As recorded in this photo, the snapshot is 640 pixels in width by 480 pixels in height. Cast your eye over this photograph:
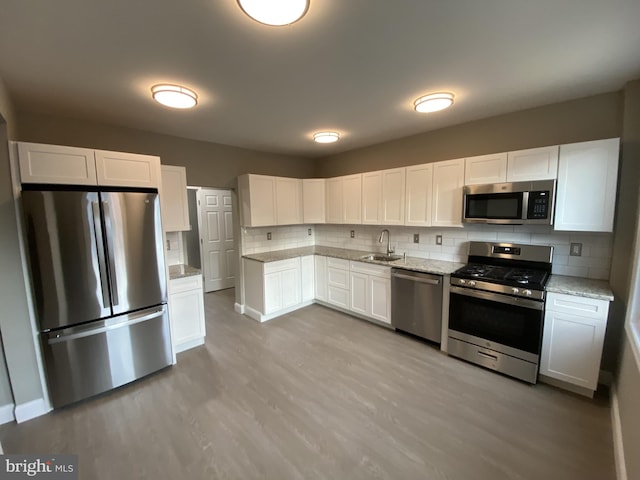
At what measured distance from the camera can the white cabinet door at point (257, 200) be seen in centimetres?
391

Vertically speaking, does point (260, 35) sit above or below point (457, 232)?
above

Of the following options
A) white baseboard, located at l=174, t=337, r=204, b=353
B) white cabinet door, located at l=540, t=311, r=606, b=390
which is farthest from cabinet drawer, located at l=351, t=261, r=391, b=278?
white baseboard, located at l=174, t=337, r=204, b=353

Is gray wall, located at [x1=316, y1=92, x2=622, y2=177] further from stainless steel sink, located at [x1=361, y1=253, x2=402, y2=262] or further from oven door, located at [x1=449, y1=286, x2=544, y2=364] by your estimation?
oven door, located at [x1=449, y1=286, x2=544, y2=364]

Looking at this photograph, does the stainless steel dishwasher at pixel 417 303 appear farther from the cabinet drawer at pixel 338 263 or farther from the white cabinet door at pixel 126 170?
the white cabinet door at pixel 126 170

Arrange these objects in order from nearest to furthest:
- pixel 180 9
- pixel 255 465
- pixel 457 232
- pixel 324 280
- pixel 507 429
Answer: pixel 180 9 → pixel 255 465 → pixel 507 429 → pixel 457 232 → pixel 324 280

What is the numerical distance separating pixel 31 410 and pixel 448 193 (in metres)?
4.44

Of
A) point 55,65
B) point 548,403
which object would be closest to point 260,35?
point 55,65

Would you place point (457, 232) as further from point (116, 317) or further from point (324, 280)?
point (116, 317)

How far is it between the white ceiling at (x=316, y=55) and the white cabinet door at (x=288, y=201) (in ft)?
5.01

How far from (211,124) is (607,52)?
344cm

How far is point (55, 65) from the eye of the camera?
1.83m

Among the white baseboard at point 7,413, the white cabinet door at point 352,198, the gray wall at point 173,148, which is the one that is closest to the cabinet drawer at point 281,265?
the white cabinet door at point 352,198

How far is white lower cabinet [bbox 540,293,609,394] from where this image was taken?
84.9 inches

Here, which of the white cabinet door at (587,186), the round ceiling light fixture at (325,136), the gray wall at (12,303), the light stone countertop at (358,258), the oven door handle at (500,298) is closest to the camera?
the gray wall at (12,303)
